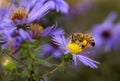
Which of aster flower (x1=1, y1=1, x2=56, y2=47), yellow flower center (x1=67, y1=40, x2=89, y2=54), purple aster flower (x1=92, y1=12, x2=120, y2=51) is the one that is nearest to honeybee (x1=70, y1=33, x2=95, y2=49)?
yellow flower center (x1=67, y1=40, x2=89, y2=54)

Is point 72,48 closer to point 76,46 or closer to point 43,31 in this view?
point 76,46

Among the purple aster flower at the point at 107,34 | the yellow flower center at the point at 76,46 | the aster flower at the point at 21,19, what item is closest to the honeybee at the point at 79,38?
the yellow flower center at the point at 76,46

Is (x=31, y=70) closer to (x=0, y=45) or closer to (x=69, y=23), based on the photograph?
(x=0, y=45)

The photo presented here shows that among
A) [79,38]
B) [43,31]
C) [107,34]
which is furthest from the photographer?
[107,34]

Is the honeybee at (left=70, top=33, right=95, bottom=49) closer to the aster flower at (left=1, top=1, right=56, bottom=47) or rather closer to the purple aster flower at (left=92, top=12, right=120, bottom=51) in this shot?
the aster flower at (left=1, top=1, right=56, bottom=47)

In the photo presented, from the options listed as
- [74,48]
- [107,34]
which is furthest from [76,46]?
[107,34]
